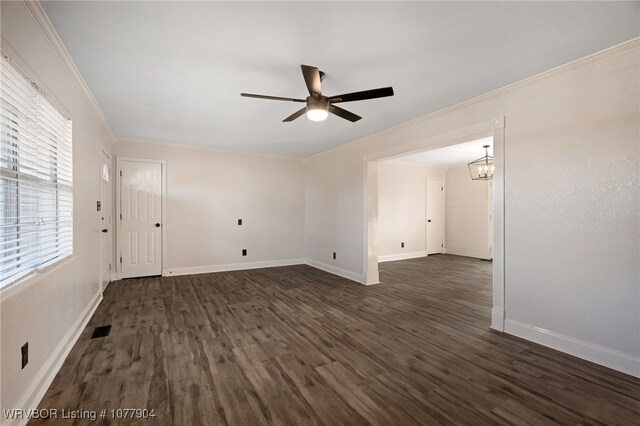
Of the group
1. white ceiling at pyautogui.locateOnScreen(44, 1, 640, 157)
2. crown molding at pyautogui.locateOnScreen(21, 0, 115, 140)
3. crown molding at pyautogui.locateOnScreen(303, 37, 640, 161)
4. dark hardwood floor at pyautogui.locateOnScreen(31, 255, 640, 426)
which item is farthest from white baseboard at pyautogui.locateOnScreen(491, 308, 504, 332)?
crown molding at pyautogui.locateOnScreen(21, 0, 115, 140)

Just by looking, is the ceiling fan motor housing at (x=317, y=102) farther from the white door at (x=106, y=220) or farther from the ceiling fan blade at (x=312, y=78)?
the white door at (x=106, y=220)

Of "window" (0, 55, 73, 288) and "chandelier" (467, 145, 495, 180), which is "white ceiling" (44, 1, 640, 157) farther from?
"chandelier" (467, 145, 495, 180)

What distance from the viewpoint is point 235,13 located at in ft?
5.82

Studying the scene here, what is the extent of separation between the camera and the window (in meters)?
1.48

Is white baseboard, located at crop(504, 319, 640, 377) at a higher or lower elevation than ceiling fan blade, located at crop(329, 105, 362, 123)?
lower

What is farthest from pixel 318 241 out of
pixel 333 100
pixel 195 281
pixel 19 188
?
pixel 19 188

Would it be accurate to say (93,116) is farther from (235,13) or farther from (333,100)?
(333,100)

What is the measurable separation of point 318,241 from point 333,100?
3988 millimetres

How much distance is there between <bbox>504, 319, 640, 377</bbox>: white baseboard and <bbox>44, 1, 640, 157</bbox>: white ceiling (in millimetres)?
2347

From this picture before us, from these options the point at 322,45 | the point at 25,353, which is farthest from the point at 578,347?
the point at 25,353

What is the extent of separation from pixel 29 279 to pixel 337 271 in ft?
14.1

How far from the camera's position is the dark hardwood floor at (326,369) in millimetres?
1710

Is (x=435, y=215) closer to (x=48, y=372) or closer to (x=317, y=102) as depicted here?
(x=317, y=102)

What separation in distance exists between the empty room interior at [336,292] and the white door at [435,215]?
3.75 metres
